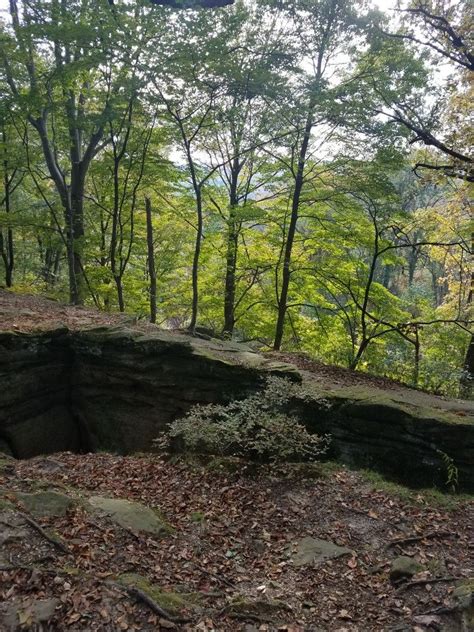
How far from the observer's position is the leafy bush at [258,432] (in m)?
5.82

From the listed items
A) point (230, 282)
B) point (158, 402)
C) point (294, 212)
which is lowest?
point (158, 402)

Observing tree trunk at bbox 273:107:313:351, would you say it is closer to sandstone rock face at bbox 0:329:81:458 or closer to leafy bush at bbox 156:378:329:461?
leafy bush at bbox 156:378:329:461

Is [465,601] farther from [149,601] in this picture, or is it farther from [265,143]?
[265,143]

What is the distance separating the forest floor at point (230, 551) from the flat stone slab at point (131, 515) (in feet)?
0.20

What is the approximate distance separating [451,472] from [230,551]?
3.20 m

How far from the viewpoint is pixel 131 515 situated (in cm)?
459

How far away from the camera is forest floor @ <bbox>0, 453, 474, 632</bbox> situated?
338 cm

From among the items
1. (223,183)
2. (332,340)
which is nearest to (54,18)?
(223,183)

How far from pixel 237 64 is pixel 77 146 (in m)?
8.20

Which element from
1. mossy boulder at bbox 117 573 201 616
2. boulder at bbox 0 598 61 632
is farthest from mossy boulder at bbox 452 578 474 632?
boulder at bbox 0 598 61 632

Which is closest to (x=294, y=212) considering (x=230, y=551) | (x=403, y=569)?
(x=230, y=551)

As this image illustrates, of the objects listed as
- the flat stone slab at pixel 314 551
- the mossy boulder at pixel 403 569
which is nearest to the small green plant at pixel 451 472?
the mossy boulder at pixel 403 569

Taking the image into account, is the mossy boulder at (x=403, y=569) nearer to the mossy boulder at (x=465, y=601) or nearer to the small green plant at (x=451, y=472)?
the mossy boulder at (x=465, y=601)

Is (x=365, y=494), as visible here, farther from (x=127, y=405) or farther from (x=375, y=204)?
(x=375, y=204)
